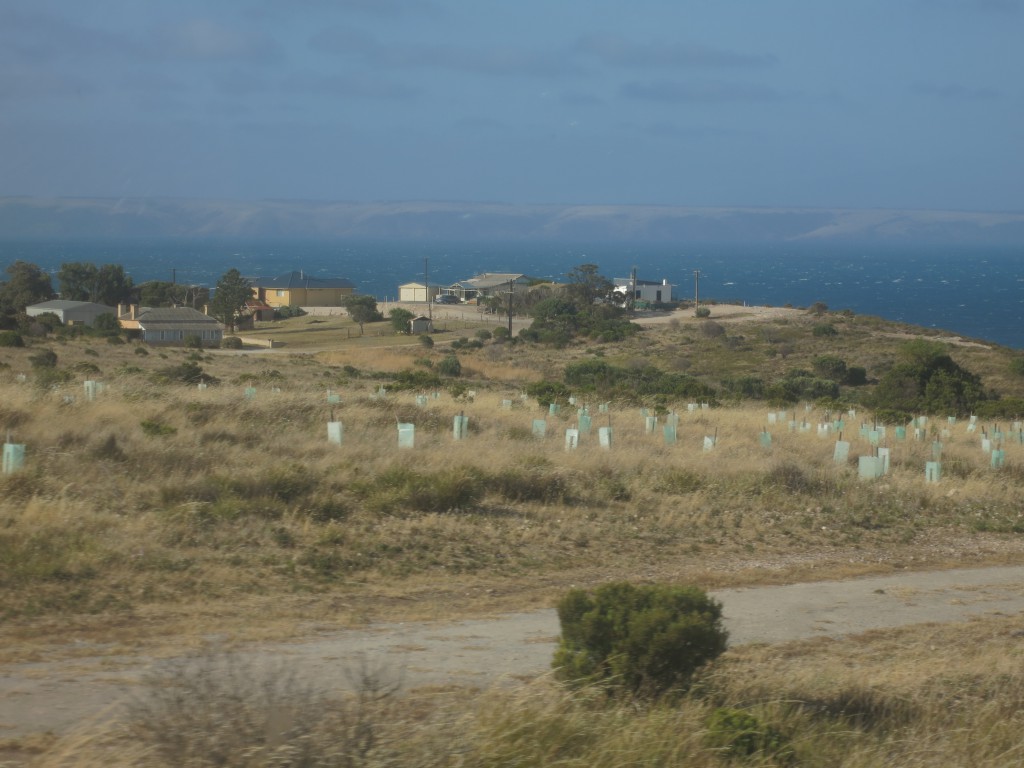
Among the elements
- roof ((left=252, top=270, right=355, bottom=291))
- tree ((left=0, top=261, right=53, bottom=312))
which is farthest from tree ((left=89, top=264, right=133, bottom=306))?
roof ((left=252, top=270, right=355, bottom=291))

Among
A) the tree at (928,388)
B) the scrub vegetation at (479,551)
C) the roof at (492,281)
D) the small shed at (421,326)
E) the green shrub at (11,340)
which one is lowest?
the tree at (928,388)

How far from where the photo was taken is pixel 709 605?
21.7ft

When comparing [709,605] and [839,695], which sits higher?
[709,605]

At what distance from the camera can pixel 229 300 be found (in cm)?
8269

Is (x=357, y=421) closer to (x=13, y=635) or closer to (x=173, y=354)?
(x=13, y=635)

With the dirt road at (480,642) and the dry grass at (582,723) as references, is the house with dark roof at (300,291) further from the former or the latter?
the dry grass at (582,723)

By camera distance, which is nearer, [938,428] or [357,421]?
[357,421]

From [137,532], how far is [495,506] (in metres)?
4.10

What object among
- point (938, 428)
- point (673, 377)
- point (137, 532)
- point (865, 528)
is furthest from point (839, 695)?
point (673, 377)

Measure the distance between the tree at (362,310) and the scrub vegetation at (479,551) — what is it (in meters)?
60.0

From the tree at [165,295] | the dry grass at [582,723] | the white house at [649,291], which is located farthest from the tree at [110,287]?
the dry grass at [582,723]

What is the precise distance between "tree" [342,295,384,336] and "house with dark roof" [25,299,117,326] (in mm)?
16675

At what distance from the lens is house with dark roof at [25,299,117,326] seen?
7575 centimetres

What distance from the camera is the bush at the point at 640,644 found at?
6227 millimetres
